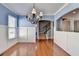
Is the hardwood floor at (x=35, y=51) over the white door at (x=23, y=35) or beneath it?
beneath

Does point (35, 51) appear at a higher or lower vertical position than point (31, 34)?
lower

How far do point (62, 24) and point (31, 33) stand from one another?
2827mm

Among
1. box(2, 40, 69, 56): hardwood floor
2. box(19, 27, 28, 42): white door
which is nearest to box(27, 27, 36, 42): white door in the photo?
box(19, 27, 28, 42): white door

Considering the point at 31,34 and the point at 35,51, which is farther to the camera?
the point at 31,34

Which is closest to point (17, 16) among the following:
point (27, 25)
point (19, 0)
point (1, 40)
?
point (27, 25)

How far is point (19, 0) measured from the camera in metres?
1.16

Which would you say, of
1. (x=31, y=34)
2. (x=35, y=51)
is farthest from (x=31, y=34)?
(x=35, y=51)

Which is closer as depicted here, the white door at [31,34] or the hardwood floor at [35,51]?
the hardwood floor at [35,51]

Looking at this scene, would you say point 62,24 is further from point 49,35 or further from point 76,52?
point 49,35

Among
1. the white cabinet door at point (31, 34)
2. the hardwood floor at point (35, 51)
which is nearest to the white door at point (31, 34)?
the white cabinet door at point (31, 34)

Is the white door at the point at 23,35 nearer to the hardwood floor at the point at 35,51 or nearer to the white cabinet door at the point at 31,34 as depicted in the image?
the white cabinet door at the point at 31,34

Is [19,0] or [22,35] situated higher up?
[19,0]

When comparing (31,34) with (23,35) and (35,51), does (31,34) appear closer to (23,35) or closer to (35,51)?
(23,35)

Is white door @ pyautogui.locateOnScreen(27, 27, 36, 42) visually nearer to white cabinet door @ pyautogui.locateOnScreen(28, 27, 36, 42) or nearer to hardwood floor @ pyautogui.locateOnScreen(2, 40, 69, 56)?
white cabinet door @ pyautogui.locateOnScreen(28, 27, 36, 42)
